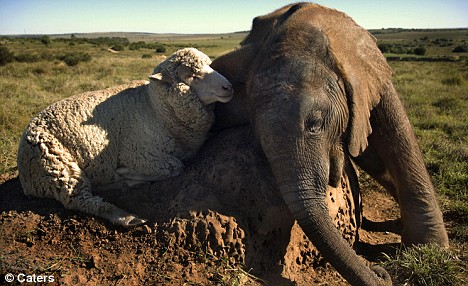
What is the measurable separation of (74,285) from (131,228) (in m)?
0.66

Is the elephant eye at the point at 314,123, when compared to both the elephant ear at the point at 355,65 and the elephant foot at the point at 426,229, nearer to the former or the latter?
the elephant ear at the point at 355,65

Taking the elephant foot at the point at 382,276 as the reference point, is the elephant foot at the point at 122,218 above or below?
above

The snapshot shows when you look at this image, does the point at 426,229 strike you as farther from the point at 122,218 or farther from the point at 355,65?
the point at 122,218

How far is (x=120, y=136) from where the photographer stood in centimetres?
398

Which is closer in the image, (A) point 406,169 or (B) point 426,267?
(B) point 426,267

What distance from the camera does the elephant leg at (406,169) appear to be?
3588mm

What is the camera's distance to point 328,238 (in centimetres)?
275

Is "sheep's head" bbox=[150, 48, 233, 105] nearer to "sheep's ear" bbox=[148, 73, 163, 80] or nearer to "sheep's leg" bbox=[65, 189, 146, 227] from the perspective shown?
"sheep's ear" bbox=[148, 73, 163, 80]

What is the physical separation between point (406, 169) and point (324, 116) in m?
1.33

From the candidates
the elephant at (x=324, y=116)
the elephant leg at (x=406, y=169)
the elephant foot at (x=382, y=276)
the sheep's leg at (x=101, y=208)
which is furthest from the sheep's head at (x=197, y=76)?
the elephant foot at (x=382, y=276)

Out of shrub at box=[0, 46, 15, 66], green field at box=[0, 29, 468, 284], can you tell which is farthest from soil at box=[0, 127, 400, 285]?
shrub at box=[0, 46, 15, 66]

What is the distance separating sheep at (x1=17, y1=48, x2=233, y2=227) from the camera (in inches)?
145

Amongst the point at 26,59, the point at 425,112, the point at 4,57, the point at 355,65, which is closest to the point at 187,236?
the point at 355,65

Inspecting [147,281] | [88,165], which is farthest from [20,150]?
[147,281]
